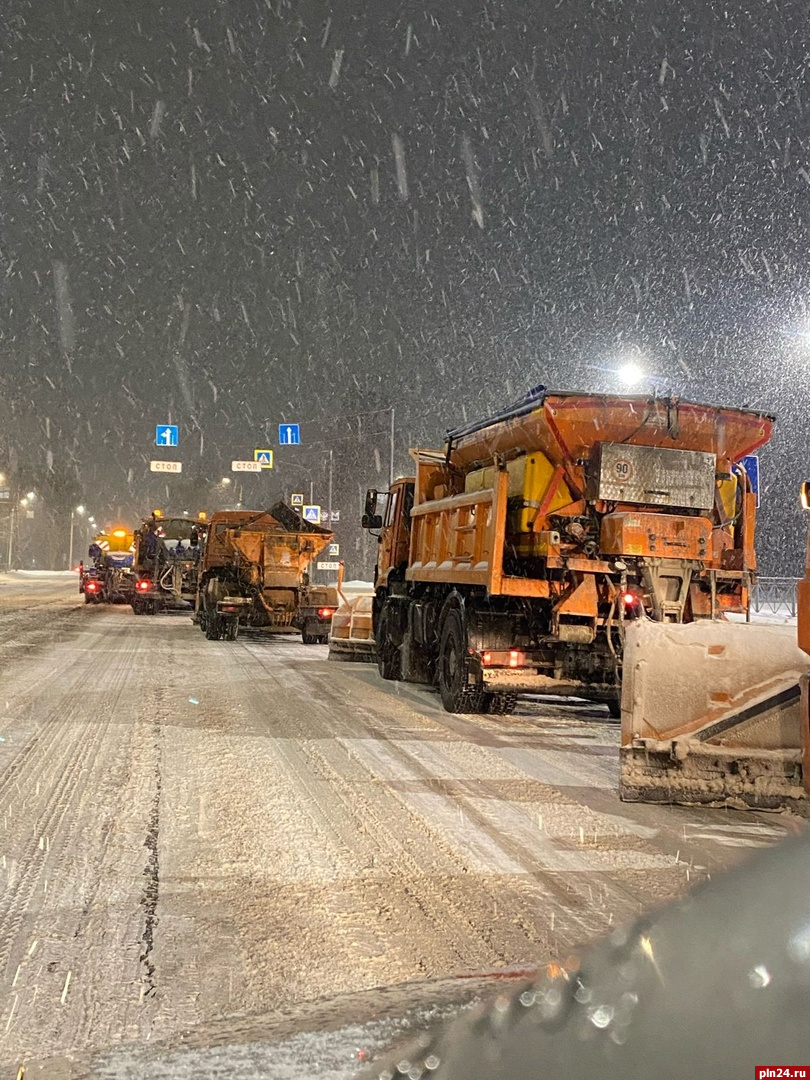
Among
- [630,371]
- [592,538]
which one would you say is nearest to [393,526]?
[592,538]

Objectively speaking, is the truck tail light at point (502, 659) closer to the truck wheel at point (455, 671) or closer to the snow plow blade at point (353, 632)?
the truck wheel at point (455, 671)

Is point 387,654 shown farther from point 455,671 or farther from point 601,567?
point 601,567

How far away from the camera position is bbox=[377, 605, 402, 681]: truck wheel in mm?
13516

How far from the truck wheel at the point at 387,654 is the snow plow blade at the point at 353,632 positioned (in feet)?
8.08

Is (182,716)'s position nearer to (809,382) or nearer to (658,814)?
(658,814)

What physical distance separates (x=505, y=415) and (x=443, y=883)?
→ 652 cm

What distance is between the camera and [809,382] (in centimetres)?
3888

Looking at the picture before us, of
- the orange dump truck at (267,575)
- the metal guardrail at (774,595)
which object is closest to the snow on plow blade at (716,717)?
the orange dump truck at (267,575)

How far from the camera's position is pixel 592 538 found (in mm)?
9617

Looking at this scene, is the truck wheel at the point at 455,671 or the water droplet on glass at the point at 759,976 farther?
the truck wheel at the point at 455,671

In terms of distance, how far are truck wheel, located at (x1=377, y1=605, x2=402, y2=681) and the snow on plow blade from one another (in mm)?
7298

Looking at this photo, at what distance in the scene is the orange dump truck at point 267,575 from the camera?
20.5 meters

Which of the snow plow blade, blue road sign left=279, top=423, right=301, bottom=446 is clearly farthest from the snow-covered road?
blue road sign left=279, top=423, right=301, bottom=446

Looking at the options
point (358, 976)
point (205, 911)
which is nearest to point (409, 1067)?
point (358, 976)
